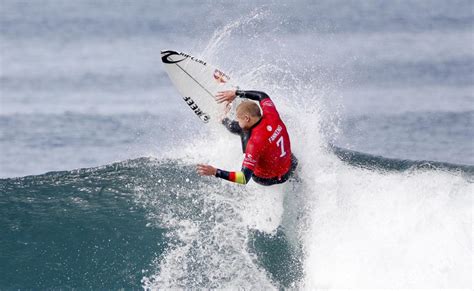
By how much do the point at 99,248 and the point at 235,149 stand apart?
2.12m

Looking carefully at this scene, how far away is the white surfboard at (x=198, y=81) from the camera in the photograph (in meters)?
10.6

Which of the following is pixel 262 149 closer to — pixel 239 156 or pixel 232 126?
pixel 232 126

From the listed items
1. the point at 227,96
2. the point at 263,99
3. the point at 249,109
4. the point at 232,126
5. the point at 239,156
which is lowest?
the point at 239,156

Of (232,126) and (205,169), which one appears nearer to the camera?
(205,169)

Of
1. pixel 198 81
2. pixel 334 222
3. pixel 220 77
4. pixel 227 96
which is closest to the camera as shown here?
pixel 334 222

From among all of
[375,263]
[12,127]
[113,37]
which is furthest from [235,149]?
[113,37]

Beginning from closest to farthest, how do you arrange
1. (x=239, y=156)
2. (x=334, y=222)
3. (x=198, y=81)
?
(x=334, y=222), (x=239, y=156), (x=198, y=81)

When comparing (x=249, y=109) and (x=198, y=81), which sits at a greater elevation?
(x=249, y=109)

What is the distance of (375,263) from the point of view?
8.22m

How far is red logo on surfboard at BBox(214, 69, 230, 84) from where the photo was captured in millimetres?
10594

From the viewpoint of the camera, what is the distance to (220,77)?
1062 centimetres

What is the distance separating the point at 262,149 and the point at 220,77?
2.13 m

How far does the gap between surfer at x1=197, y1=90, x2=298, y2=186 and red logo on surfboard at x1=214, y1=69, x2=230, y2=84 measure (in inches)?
46.2

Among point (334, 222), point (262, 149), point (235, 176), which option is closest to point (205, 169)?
point (235, 176)
